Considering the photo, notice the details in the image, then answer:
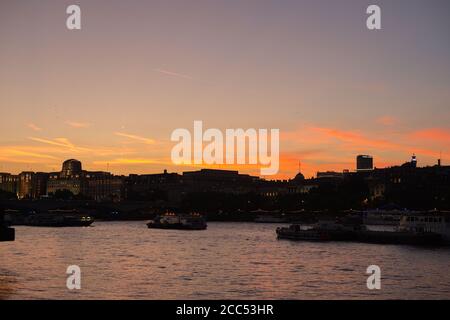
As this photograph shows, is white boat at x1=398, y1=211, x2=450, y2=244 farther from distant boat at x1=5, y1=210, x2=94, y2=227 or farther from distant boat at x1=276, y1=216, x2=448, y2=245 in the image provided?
distant boat at x1=5, y1=210, x2=94, y2=227

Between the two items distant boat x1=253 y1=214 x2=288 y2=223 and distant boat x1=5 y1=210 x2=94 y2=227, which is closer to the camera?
distant boat x1=5 y1=210 x2=94 y2=227

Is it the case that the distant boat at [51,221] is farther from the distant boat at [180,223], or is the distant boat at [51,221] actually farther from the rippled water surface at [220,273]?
the rippled water surface at [220,273]

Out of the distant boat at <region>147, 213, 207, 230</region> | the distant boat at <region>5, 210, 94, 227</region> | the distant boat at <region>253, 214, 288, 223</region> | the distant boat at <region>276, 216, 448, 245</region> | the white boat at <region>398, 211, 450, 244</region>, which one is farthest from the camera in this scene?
the distant boat at <region>253, 214, 288, 223</region>

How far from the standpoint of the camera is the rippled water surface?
92.9 ft

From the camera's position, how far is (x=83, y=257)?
1853 inches

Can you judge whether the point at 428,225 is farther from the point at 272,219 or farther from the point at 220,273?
the point at 272,219

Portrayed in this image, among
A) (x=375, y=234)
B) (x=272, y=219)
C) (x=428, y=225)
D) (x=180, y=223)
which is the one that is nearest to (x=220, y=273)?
(x=375, y=234)

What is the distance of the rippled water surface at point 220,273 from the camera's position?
92.9ft

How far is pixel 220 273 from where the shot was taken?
120 feet

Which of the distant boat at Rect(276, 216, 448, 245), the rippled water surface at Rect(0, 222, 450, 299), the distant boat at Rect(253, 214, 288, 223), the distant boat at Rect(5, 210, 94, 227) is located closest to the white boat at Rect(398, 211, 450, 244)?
the distant boat at Rect(276, 216, 448, 245)

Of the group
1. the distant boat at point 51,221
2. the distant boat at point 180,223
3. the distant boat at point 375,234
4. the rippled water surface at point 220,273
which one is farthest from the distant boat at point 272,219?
the rippled water surface at point 220,273
